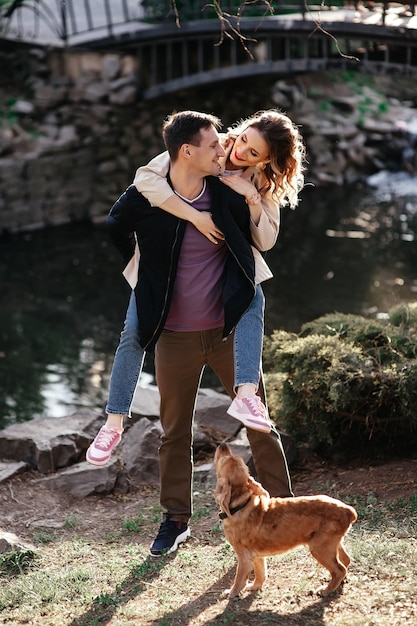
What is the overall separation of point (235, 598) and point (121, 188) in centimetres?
1327

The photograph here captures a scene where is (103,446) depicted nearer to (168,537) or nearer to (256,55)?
(168,537)

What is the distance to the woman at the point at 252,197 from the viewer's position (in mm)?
3896

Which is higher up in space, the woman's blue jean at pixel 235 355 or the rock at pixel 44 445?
the woman's blue jean at pixel 235 355

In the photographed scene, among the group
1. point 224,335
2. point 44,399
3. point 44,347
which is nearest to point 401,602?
point 224,335

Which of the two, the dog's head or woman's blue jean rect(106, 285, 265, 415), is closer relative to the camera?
the dog's head

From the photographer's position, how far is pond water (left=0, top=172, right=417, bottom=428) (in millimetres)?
9781

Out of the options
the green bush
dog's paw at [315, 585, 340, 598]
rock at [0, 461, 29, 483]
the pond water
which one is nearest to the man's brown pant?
dog's paw at [315, 585, 340, 598]

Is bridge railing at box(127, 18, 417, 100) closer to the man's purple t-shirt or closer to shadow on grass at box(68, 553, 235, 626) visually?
the man's purple t-shirt

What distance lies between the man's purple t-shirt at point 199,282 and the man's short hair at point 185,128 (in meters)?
0.23

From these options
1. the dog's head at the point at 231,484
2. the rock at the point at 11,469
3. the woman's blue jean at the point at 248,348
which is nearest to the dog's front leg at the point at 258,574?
the dog's head at the point at 231,484

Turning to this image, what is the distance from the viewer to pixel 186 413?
13.8 feet

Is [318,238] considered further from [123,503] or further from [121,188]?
[123,503]

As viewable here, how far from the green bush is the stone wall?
9.90m

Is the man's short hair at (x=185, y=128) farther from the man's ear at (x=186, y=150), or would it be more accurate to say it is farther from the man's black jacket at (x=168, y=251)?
the man's black jacket at (x=168, y=251)
